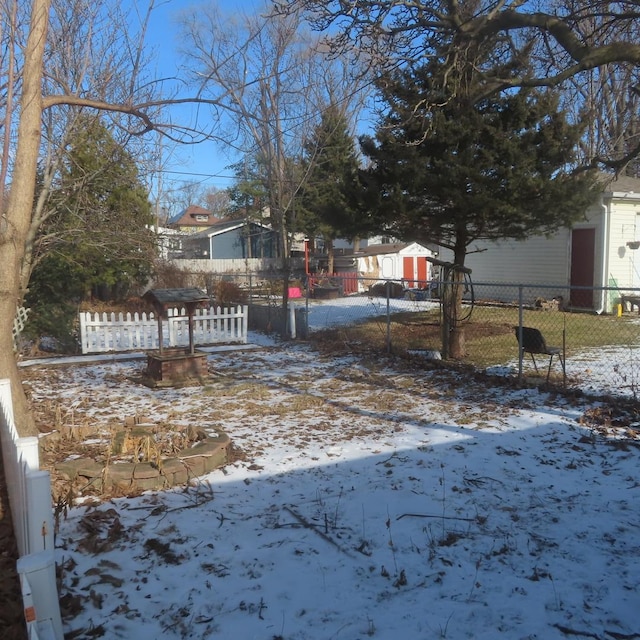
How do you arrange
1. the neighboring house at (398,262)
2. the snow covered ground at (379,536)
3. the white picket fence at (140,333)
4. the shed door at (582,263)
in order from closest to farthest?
the snow covered ground at (379,536), the white picket fence at (140,333), the shed door at (582,263), the neighboring house at (398,262)

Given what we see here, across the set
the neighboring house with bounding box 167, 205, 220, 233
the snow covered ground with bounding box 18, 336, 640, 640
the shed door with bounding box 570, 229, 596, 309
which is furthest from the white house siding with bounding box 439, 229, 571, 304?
the neighboring house with bounding box 167, 205, 220, 233

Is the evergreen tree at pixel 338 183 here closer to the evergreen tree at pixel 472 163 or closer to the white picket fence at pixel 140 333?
the evergreen tree at pixel 472 163

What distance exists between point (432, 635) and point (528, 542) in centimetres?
126

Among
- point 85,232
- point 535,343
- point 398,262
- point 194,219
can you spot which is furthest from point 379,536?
point 194,219

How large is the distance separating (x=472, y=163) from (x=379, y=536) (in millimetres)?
7526

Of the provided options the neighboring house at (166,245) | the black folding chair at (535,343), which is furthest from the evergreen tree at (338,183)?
the neighboring house at (166,245)

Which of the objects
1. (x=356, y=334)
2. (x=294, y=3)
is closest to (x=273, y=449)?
(x=294, y=3)

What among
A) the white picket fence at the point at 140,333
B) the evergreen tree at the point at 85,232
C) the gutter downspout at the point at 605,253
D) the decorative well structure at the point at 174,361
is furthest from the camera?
the gutter downspout at the point at 605,253

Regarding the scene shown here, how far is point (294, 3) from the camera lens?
7156mm

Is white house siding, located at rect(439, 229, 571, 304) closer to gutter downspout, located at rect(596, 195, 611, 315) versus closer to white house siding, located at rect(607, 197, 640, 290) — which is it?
gutter downspout, located at rect(596, 195, 611, 315)

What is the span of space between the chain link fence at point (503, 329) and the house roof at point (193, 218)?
45.4 m

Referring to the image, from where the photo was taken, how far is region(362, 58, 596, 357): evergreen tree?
9.92 m

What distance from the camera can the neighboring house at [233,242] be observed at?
49.0 meters

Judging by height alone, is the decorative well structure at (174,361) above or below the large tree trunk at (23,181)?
below
